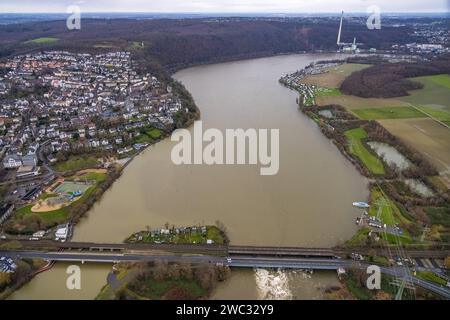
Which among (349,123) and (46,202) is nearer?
(46,202)

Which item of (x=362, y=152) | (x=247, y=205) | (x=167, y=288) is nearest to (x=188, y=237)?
(x=167, y=288)

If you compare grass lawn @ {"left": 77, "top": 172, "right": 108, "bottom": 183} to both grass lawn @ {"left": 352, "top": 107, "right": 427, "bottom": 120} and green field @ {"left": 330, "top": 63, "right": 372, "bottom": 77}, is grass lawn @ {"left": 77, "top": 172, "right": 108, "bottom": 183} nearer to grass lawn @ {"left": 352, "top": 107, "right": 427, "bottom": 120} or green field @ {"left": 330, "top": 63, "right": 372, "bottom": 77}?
grass lawn @ {"left": 352, "top": 107, "right": 427, "bottom": 120}

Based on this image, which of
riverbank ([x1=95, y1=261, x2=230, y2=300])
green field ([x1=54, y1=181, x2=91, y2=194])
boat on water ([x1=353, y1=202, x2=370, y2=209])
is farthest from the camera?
green field ([x1=54, y1=181, x2=91, y2=194])

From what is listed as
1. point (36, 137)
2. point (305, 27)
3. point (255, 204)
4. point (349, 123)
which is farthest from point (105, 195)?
point (305, 27)

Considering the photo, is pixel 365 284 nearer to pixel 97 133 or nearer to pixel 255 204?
pixel 255 204

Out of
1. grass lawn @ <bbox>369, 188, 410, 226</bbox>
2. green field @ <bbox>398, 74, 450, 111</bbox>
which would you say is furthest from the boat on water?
green field @ <bbox>398, 74, 450, 111</bbox>

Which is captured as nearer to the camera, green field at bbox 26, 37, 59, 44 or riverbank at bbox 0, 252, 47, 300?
riverbank at bbox 0, 252, 47, 300

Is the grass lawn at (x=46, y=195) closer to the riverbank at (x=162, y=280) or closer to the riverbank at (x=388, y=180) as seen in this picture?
the riverbank at (x=162, y=280)
